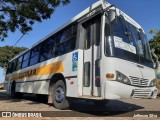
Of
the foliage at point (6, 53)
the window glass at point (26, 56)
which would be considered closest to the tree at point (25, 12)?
the window glass at point (26, 56)

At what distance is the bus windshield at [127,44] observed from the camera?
7891 mm

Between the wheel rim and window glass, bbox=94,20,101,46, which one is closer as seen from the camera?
window glass, bbox=94,20,101,46

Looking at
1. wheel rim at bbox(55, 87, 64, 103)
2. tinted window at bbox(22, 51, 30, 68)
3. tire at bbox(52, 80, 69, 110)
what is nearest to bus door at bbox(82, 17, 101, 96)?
tire at bbox(52, 80, 69, 110)

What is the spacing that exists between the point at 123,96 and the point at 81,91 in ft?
5.07

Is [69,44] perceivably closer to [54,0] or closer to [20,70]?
[54,0]

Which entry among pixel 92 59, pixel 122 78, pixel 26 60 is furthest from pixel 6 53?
pixel 122 78

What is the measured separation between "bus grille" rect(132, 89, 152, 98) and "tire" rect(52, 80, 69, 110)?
2617 millimetres

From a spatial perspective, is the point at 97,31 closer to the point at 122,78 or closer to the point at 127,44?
the point at 127,44

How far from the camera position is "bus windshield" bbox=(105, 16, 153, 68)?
25.9 ft

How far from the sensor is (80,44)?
353 inches

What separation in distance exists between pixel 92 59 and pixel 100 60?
1.71ft

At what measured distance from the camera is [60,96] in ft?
32.1

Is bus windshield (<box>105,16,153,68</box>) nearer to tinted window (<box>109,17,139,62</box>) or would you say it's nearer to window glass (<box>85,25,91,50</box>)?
tinted window (<box>109,17,139,62</box>)

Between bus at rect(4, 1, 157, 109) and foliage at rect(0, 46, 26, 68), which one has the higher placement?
foliage at rect(0, 46, 26, 68)
